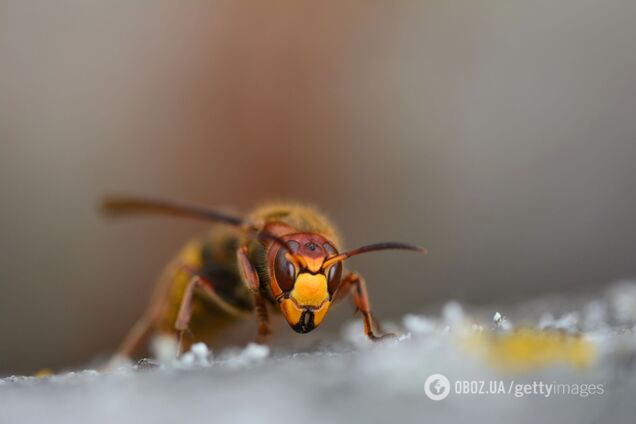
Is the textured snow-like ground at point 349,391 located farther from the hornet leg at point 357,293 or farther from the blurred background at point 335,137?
the blurred background at point 335,137

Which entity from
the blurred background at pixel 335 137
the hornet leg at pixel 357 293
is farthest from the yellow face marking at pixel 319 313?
the blurred background at pixel 335 137

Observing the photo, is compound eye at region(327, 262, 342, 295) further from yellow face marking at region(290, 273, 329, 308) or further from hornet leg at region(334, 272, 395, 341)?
hornet leg at region(334, 272, 395, 341)

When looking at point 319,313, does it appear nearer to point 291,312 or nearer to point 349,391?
point 291,312

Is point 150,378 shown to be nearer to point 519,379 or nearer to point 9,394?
point 9,394

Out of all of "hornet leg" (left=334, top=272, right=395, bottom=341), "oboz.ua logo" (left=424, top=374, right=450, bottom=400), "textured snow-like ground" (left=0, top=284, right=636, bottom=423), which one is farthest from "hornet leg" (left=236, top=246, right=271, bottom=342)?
"oboz.ua logo" (left=424, top=374, right=450, bottom=400)

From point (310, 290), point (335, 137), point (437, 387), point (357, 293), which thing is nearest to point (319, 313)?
point (310, 290)
